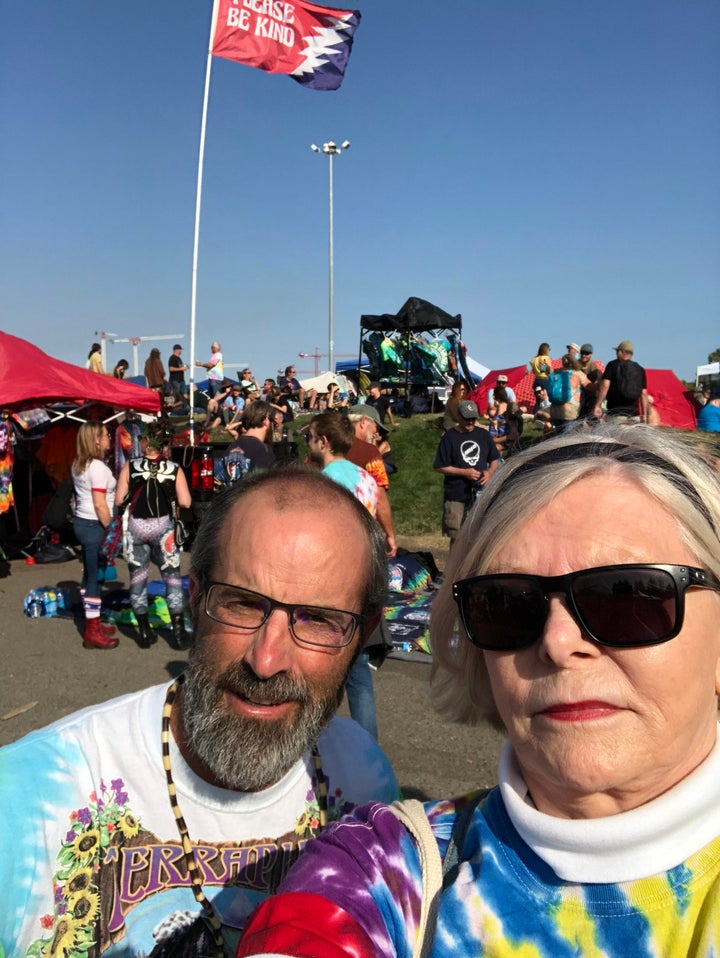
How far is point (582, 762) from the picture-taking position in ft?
3.17

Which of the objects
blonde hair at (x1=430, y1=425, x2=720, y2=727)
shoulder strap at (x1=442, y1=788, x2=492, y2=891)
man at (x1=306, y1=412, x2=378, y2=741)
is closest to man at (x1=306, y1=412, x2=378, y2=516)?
man at (x1=306, y1=412, x2=378, y2=741)

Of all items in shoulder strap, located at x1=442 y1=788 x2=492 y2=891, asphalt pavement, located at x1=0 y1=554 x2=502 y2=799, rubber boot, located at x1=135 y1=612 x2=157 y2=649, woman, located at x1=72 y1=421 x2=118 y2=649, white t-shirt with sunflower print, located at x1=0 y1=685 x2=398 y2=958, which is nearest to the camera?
shoulder strap, located at x1=442 y1=788 x2=492 y2=891

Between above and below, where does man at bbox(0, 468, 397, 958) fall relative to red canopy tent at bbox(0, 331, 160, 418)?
below

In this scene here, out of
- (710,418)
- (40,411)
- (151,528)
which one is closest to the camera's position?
(151,528)

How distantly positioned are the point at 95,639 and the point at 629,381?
5970mm

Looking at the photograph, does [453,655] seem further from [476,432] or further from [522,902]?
[476,432]

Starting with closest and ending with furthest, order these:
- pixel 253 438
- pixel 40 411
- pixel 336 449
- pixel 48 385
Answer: pixel 336 449
pixel 253 438
pixel 48 385
pixel 40 411

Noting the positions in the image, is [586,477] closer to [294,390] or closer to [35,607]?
[35,607]

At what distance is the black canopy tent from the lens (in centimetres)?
1841

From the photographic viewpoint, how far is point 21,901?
1304 millimetres

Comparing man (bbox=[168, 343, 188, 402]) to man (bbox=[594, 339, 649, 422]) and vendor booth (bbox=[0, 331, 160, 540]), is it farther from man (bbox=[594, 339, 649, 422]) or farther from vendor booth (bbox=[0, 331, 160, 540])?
man (bbox=[594, 339, 649, 422])

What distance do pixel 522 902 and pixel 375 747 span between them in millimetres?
890

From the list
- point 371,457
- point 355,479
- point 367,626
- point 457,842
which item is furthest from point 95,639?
point 457,842

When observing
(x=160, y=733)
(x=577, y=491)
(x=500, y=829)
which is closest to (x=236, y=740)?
(x=160, y=733)
